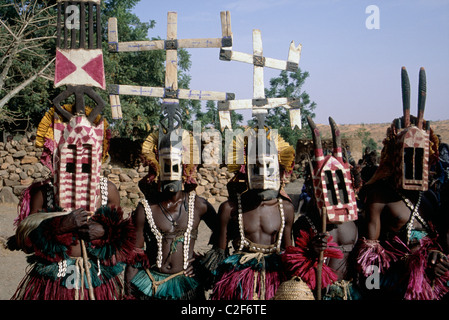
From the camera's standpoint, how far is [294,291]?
129 inches

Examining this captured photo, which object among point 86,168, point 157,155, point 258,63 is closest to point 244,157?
point 157,155

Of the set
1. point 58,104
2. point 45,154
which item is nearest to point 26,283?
point 45,154

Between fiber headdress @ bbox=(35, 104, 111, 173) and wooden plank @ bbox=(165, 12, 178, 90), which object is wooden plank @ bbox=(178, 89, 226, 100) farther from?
fiber headdress @ bbox=(35, 104, 111, 173)

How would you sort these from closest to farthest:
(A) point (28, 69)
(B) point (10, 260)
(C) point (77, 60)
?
(C) point (77, 60), (B) point (10, 260), (A) point (28, 69)

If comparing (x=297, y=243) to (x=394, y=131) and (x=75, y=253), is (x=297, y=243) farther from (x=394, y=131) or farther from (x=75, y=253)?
(x=75, y=253)

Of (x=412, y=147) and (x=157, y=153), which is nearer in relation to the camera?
(x=412, y=147)

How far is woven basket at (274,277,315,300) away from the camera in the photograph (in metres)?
3.28

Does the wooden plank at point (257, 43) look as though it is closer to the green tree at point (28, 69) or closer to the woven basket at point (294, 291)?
the woven basket at point (294, 291)

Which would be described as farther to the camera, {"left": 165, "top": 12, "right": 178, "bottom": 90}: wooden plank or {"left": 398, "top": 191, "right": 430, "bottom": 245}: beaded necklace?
{"left": 165, "top": 12, "right": 178, "bottom": 90}: wooden plank

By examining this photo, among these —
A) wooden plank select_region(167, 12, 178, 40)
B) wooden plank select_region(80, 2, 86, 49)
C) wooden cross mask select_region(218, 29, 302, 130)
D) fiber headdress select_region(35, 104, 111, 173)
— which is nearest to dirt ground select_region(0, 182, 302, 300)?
fiber headdress select_region(35, 104, 111, 173)

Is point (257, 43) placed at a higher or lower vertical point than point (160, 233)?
higher

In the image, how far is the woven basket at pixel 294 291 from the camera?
129 inches

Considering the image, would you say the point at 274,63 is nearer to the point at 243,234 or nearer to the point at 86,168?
the point at 243,234
